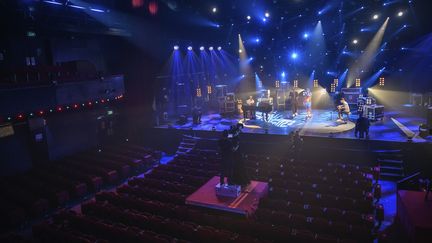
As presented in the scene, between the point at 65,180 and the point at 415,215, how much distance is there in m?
13.1

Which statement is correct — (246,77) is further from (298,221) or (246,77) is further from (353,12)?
(298,221)

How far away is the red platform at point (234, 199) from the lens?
10305 millimetres

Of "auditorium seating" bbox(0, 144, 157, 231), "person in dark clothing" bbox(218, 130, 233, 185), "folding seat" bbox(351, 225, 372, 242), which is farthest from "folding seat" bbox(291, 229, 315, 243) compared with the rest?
"auditorium seating" bbox(0, 144, 157, 231)

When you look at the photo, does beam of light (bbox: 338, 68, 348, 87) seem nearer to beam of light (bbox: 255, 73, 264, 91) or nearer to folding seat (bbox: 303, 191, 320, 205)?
beam of light (bbox: 255, 73, 264, 91)

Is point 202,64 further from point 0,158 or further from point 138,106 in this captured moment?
point 0,158

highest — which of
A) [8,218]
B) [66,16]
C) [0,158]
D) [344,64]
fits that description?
[66,16]

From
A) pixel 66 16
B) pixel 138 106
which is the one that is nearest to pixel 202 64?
pixel 138 106

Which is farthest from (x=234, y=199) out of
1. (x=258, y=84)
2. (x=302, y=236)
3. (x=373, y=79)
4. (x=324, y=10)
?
(x=258, y=84)

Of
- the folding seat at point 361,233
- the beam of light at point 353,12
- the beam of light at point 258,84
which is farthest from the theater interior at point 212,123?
the beam of light at point 258,84

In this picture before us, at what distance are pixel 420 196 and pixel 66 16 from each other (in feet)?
55.5

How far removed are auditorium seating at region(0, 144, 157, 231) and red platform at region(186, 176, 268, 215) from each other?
5580 millimetres

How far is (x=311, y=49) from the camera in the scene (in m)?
26.9

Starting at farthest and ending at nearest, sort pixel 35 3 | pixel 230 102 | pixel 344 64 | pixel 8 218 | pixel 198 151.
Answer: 1. pixel 344 64
2. pixel 230 102
3. pixel 198 151
4. pixel 35 3
5. pixel 8 218

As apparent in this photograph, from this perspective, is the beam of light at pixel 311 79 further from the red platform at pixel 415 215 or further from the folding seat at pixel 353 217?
the folding seat at pixel 353 217
